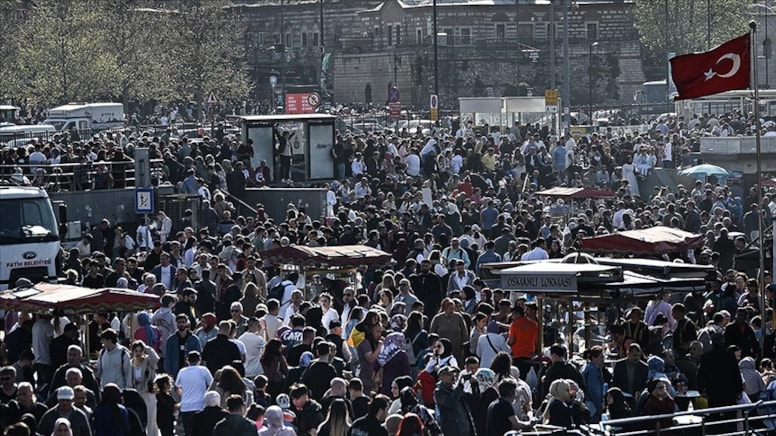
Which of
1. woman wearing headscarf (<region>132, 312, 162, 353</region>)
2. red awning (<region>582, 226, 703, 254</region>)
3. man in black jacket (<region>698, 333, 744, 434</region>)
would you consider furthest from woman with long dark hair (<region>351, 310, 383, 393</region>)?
red awning (<region>582, 226, 703, 254</region>)

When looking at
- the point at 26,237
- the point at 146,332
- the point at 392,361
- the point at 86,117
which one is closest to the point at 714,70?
the point at 392,361

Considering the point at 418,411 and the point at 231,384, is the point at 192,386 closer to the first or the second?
the point at 231,384

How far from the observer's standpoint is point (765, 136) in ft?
165

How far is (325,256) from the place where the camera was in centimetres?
2384

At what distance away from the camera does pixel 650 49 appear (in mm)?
112438

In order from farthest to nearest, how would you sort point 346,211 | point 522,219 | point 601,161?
point 601,161, point 346,211, point 522,219

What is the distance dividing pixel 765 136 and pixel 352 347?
33.2 meters

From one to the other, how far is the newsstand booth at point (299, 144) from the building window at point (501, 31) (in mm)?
76707

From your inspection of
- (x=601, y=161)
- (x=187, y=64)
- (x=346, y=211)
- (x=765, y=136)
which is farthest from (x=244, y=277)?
(x=187, y=64)

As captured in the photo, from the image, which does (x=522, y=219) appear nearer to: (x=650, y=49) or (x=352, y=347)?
(x=352, y=347)

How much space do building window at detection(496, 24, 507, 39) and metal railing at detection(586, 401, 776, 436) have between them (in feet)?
324

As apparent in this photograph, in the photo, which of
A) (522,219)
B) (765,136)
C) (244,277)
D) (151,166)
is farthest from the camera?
(765,136)

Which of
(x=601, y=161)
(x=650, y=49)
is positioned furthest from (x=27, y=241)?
(x=650, y=49)

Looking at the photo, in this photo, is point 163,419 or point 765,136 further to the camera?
point 765,136
